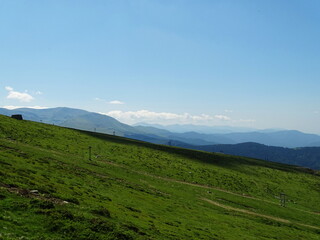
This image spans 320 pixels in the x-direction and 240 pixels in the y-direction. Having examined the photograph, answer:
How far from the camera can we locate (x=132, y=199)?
3844cm

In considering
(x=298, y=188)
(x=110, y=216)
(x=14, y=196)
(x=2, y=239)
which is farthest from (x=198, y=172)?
(x=2, y=239)

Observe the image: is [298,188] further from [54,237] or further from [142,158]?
[54,237]

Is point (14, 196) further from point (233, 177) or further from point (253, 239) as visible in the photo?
point (233, 177)

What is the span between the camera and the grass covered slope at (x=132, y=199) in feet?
67.0

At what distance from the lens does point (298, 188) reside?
85.6 metres

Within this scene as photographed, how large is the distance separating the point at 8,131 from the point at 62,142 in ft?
52.6

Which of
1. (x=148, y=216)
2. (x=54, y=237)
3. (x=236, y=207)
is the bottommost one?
(x=236, y=207)

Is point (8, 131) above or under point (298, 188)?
above

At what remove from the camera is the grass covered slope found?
2042 cm

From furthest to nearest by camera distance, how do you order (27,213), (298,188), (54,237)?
(298,188)
(27,213)
(54,237)

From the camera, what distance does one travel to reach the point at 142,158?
273 feet

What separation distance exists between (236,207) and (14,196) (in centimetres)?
4642

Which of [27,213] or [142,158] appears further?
[142,158]

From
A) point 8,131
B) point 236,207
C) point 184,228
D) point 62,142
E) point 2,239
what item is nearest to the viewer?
point 2,239
